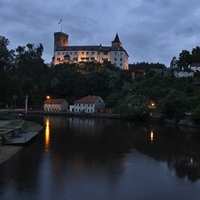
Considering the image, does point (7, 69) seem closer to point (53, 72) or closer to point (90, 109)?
point (90, 109)

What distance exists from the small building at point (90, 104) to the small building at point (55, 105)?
6.58 m

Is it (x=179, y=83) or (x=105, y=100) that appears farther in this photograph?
(x=105, y=100)

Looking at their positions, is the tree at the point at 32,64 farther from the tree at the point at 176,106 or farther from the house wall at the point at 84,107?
the tree at the point at 176,106

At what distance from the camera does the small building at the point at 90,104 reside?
86812mm

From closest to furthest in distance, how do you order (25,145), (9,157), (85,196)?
(85,196), (9,157), (25,145)

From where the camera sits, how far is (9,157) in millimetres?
21469

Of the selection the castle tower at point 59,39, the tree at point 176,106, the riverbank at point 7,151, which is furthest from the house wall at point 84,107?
the castle tower at point 59,39

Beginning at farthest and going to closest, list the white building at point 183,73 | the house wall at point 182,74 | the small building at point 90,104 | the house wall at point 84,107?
1. the white building at point 183,73
2. the house wall at point 182,74
3. the house wall at point 84,107
4. the small building at point 90,104

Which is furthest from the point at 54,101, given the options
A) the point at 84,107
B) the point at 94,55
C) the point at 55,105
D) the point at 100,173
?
the point at 100,173

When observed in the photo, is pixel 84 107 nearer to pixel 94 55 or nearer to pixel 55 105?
→ pixel 55 105

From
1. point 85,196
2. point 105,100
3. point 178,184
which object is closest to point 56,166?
point 85,196

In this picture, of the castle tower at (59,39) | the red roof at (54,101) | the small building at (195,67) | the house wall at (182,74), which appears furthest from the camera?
the castle tower at (59,39)

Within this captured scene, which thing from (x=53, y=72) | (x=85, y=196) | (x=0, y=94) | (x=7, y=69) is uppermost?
(x=53, y=72)

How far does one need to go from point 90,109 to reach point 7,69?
43665mm
